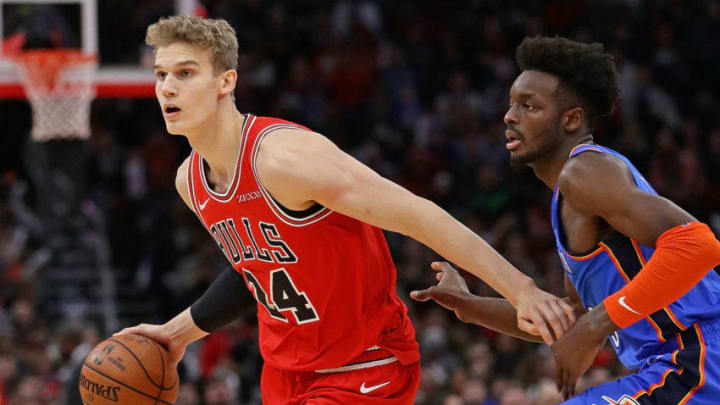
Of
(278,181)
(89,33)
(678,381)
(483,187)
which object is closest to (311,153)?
(278,181)

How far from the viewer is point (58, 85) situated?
8234 mm

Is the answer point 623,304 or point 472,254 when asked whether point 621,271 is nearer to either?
point 623,304

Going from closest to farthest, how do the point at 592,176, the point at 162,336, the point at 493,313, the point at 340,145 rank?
the point at 592,176, the point at 493,313, the point at 162,336, the point at 340,145

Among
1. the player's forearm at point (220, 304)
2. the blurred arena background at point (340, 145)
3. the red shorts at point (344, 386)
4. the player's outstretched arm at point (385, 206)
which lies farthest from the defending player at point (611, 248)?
the blurred arena background at point (340, 145)

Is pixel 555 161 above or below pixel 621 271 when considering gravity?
above

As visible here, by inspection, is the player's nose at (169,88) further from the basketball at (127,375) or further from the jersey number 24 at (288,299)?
the basketball at (127,375)

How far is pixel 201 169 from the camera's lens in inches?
159

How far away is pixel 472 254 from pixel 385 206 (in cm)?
33

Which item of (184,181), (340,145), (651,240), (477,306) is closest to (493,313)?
(477,306)

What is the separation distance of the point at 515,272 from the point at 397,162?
27.8 feet

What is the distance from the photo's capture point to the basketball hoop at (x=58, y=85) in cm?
815

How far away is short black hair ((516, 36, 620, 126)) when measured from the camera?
3.77 metres

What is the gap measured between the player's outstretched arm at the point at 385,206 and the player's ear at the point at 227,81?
1.06 ft

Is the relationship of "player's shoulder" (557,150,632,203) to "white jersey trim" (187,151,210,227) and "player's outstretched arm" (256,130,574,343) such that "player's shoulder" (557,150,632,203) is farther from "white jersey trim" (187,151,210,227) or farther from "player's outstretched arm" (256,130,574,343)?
"white jersey trim" (187,151,210,227)
